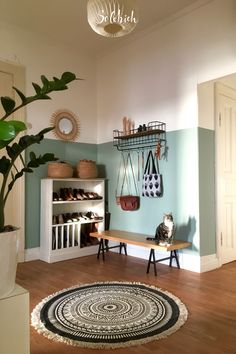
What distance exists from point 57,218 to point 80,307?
178 cm

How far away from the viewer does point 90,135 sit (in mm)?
4727

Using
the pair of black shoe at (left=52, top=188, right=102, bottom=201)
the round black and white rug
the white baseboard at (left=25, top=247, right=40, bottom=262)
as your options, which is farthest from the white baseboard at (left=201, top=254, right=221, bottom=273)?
the white baseboard at (left=25, top=247, right=40, bottom=262)

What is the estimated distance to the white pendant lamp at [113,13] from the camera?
180cm

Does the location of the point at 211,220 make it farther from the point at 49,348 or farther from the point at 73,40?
the point at 73,40

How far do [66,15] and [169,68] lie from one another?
1.44 metres

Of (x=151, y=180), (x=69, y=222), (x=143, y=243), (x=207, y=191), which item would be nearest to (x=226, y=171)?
(x=207, y=191)

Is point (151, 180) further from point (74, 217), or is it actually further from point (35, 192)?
point (35, 192)

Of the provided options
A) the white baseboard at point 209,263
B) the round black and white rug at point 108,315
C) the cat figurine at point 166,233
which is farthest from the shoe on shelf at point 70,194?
the white baseboard at point 209,263

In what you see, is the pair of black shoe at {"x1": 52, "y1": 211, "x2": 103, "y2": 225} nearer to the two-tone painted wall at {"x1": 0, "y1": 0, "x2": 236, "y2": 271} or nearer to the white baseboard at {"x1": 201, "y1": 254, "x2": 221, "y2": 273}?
the two-tone painted wall at {"x1": 0, "y1": 0, "x2": 236, "y2": 271}

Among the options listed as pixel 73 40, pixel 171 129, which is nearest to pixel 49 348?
pixel 171 129

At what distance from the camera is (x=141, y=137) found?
406 centimetres

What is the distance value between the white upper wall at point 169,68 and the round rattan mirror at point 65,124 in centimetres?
47

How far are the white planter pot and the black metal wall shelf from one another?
2699mm

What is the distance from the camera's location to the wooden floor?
5.88 ft
